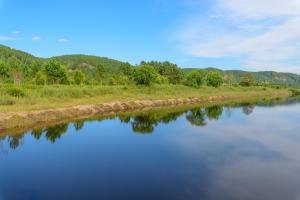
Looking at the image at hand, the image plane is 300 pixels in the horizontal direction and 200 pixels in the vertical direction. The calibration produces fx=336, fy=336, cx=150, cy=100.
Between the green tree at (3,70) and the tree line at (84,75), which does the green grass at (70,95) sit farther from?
the green tree at (3,70)

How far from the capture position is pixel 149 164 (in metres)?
20.2

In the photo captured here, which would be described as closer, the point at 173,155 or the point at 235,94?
the point at 173,155

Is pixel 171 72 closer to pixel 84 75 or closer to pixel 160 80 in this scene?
pixel 160 80

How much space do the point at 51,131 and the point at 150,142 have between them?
984cm

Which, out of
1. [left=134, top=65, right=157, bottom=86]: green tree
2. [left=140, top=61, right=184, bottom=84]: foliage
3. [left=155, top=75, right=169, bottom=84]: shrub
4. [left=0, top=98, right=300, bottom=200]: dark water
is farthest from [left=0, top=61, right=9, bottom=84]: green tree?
[left=140, top=61, right=184, bottom=84]: foliage

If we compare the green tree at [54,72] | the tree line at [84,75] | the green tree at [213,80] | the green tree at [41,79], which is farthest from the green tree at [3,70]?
the green tree at [213,80]

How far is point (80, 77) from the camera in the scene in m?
84.8

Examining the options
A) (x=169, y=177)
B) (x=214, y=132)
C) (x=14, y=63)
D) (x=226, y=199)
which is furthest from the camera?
(x=14, y=63)

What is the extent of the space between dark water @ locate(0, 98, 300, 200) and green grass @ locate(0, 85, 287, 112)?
7232mm

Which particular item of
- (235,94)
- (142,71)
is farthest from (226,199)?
(235,94)

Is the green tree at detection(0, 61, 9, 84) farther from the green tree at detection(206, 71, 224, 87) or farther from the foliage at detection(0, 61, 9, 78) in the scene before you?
the green tree at detection(206, 71, 224, 87)

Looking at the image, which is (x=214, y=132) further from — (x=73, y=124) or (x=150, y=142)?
(x=73, y=124)

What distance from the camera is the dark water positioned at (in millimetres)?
15203

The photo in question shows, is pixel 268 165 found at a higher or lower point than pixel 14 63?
lower
